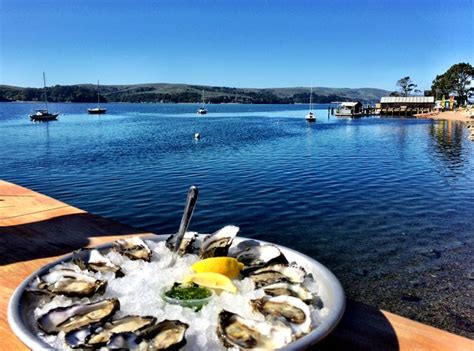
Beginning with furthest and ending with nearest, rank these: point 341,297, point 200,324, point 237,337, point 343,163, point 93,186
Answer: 1. point 343,163
2. point 93,186
3. point 341,297
4. point 200,324
5. point 237,337

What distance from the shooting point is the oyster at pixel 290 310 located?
168cm

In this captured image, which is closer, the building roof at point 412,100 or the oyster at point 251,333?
the oyster at point 251,333

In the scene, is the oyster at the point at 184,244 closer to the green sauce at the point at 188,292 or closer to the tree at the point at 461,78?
the green sauce at the point at 188,292

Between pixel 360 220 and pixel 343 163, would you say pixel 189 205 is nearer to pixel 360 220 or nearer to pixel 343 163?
pixel 360 220

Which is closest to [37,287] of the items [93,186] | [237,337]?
[237,337]

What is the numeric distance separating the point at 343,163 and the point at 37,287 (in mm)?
25469

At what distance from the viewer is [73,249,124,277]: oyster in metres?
2.23

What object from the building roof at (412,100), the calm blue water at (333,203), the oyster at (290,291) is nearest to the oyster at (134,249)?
the oyster at (290,291)

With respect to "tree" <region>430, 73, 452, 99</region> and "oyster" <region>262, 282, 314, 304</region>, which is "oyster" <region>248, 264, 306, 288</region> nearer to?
"oyster" <region>262, 282, 314, 304</region>

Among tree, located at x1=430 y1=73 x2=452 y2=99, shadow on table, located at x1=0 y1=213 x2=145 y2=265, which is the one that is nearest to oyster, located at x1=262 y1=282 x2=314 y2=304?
shadow on table, located at x1=0 y1=213 x2=145 y2=265

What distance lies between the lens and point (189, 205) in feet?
7.17

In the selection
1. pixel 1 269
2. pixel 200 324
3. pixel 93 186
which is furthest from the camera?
pixel 93 186

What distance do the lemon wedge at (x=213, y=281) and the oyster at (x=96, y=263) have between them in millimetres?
457

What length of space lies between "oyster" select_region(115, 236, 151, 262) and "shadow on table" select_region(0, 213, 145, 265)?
131 centimetres
